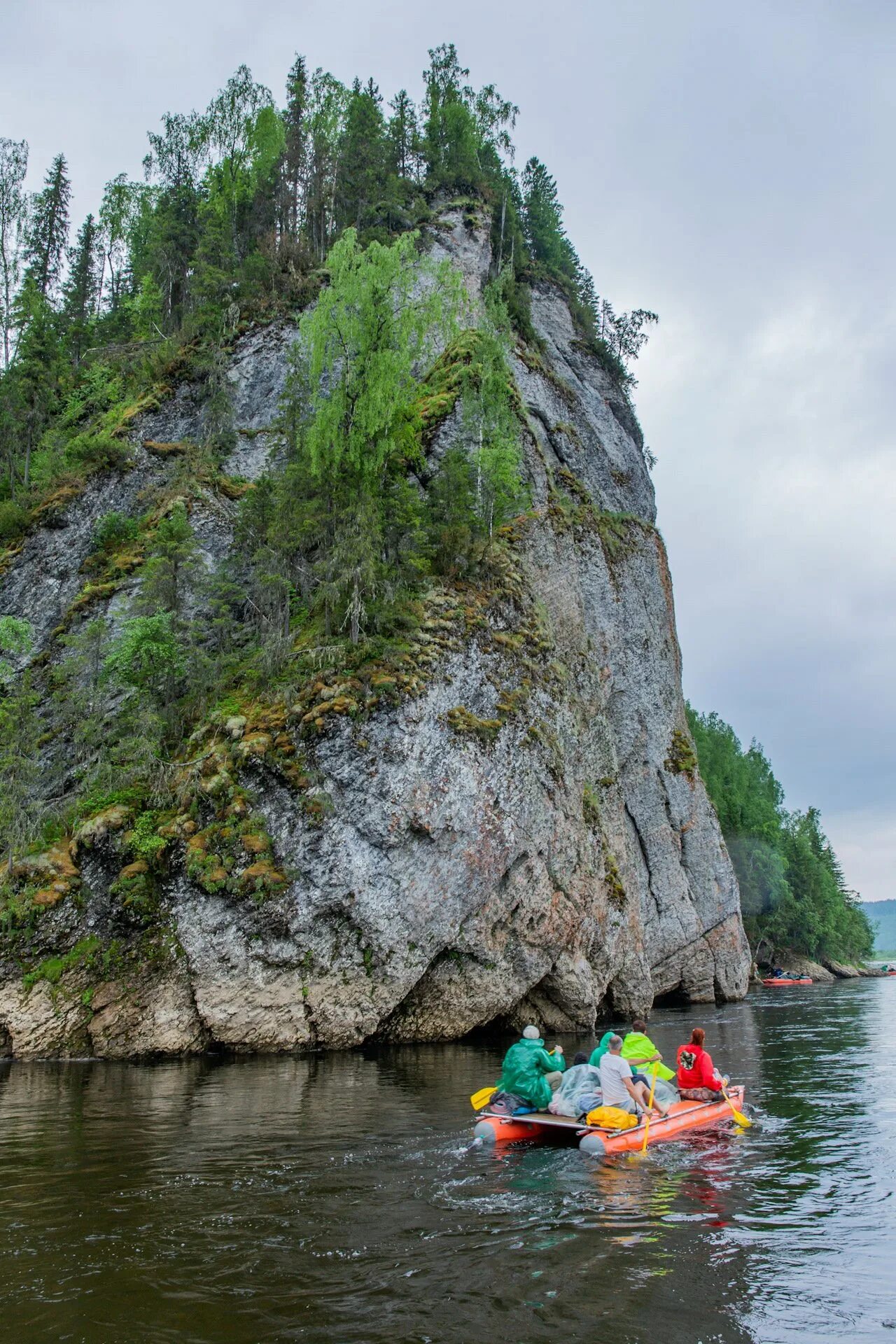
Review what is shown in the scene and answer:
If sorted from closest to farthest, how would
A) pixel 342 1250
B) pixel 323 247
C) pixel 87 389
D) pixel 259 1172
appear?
pixel 342 1250 → pixel 259 1172 → pixel 87 389 → pixel 323 247

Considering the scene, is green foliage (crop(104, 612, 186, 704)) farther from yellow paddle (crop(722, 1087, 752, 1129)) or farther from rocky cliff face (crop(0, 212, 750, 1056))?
yellow paddle (crop(722, 1087, 752, 1129))

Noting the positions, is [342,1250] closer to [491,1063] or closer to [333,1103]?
[333,1103]

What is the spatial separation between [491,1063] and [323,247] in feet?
137

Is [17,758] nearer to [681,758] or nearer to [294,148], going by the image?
[681,758]

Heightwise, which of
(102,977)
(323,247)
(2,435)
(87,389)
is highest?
(323,247)

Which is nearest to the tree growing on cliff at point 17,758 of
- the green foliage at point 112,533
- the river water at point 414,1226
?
the green foliage at point 112,533

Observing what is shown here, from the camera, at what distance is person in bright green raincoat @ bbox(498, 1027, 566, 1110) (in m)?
13.7

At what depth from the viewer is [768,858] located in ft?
212

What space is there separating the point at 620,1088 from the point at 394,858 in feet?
36.3

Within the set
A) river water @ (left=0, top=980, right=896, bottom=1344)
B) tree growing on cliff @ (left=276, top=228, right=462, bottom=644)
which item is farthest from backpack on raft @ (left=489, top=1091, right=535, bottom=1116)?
tree growing on cliff @ (left=276, top=228, right=462, bottom=644)

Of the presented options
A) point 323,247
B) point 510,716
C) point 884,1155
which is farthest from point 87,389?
point 884,1155

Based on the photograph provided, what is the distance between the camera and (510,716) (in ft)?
88.1

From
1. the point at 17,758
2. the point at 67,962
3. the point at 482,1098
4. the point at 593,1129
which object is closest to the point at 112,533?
the point at 17,758

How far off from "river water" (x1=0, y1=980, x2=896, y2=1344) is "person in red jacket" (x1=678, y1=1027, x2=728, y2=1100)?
3.18ft
